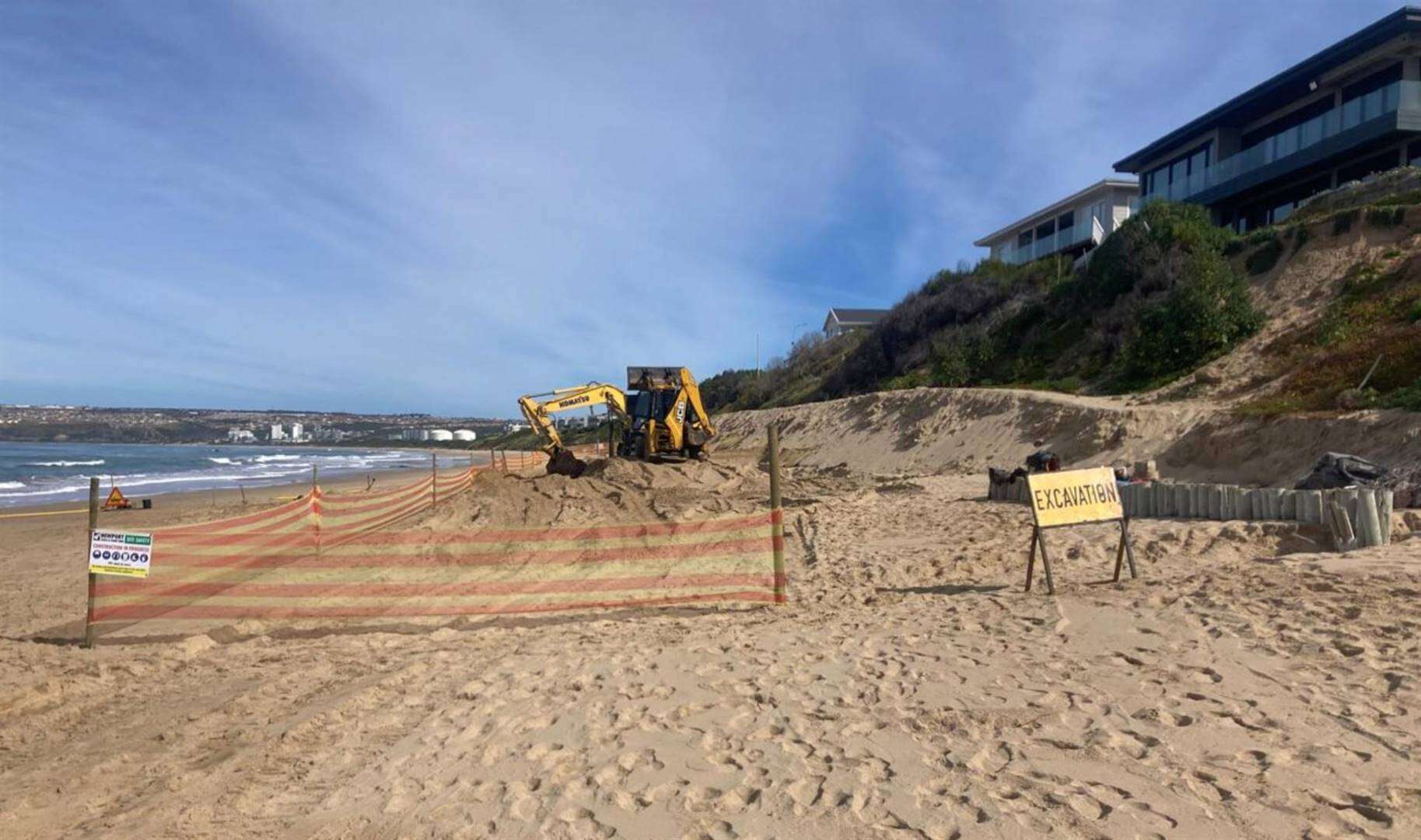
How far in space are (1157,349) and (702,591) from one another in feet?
64.4

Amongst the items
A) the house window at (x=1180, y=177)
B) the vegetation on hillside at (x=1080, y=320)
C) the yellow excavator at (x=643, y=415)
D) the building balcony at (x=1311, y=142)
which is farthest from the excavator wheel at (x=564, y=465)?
the house window at (x=1180, y=177)

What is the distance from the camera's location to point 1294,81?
94.8 ft

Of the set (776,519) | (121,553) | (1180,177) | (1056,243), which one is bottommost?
(121,553)

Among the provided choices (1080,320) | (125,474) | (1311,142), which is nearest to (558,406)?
(1080,320)

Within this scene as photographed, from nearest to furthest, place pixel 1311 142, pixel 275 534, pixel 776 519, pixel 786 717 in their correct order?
pixel 786 717 < pixel 776 519 < pixel 275 534 < pixel 1311 142

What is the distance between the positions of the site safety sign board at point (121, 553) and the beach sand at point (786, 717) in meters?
0.68

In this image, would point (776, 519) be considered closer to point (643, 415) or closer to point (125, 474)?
point (643, 415)

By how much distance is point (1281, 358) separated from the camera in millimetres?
19797

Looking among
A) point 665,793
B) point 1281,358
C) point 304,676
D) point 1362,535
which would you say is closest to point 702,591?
point 304,676

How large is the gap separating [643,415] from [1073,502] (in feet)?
51.3

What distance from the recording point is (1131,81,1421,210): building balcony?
24.6 m

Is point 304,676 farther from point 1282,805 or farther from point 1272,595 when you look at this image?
point 1272,595

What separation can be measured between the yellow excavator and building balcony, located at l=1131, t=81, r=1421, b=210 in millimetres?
22921

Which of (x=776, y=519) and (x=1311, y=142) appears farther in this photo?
(x=1311, y=142)
